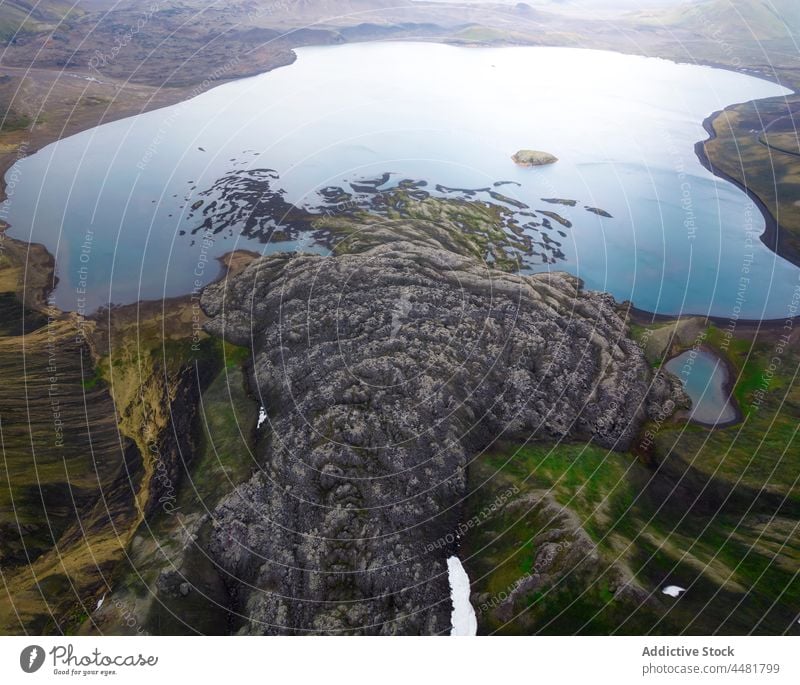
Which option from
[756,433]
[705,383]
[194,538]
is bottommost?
[756,433]

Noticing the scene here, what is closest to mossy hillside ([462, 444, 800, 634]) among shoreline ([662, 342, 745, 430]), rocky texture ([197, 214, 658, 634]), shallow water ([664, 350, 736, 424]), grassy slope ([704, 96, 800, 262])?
rocky texture ([197, 214, 658, 634])

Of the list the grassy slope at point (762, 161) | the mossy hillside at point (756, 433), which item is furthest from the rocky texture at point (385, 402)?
the grassy slope at point (762, 161)

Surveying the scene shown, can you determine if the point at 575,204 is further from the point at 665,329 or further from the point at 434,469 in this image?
the point at 434,469

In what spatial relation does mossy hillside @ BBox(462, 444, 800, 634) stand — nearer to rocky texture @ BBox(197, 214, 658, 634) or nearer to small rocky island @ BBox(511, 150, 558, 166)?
rocky texture @ BBox(197, 214, 658, 634)

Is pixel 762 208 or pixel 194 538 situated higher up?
pixel 762 208

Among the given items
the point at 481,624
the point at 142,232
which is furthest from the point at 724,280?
the point at 142,232

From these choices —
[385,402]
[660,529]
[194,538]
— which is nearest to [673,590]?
[660,529]

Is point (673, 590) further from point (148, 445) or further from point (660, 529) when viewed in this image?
point (148, 445)
